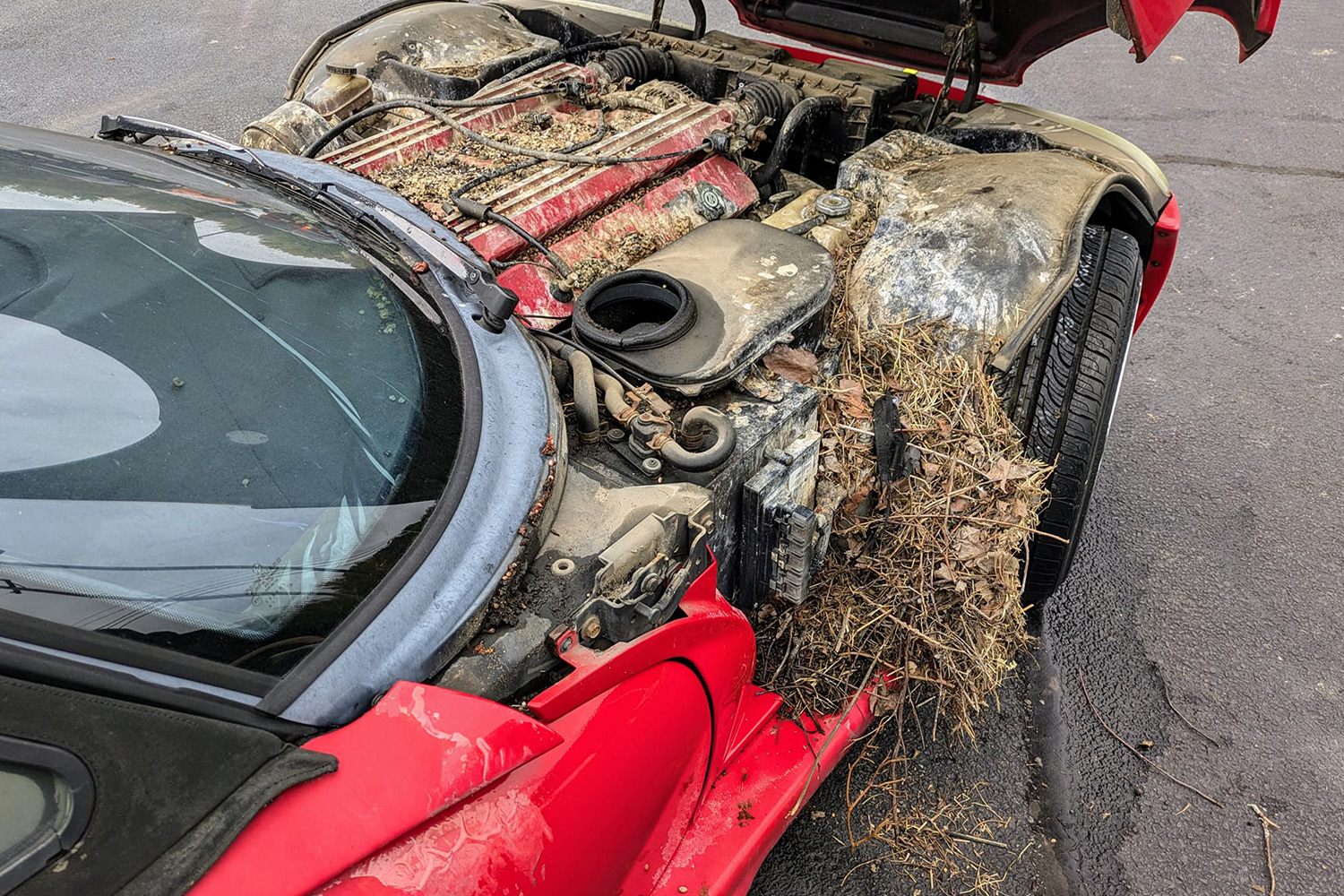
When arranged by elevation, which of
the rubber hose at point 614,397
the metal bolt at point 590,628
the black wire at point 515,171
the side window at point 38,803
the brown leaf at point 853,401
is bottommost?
the brown leaf at point 853,401

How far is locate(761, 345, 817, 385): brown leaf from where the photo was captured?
2.10 m

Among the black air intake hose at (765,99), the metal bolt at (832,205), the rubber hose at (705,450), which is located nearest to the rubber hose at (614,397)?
the rubber hose at (705,450)

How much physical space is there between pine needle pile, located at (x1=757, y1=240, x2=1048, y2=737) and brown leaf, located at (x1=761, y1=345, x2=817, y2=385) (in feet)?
0.30

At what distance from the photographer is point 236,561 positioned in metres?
1.23

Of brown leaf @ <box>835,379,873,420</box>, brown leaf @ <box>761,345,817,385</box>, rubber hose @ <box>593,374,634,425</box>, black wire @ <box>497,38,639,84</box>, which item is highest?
black wire @ <box>497,38,639,84</box>

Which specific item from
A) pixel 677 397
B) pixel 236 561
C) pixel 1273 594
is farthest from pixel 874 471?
pixel 1273 594

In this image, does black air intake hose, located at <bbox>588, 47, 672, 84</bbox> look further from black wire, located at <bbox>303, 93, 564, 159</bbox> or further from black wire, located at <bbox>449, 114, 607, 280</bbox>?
black wire, located at <bbox>449, 114, 607, 280</bbox>

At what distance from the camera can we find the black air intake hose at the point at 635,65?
3186mm

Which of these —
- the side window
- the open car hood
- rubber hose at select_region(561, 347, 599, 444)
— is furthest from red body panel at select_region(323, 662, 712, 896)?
the open car hood

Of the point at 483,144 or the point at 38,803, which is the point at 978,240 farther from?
the point at 38,803

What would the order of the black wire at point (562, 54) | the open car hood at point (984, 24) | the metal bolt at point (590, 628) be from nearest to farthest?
1. the metal bolt at point (590, 628)
2. the open car hood at point (984, 24)
3. the black wire at point (562, 54)

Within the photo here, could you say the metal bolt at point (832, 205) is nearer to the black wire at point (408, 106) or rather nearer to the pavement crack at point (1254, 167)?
the black wire at point (408, 106)

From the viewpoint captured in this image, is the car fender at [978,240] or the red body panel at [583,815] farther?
the car fender at [978,240]

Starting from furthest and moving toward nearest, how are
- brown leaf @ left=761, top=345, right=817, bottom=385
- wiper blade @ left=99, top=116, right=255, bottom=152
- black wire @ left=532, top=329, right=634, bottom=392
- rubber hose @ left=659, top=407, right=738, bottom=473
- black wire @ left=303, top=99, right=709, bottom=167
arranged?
1. black wire @ left=303, top=99, right=709, bottom=167
2. wiper blade @ left=99, top=116, right=255, bottom=152
3. brown leaf @ left=761, top=345, right=817, bottom=385
4. black wire @ left=532, top=329, right=634, bottom=392
5. rubber hose @ left=659, top=407, right=738, bottom=473
